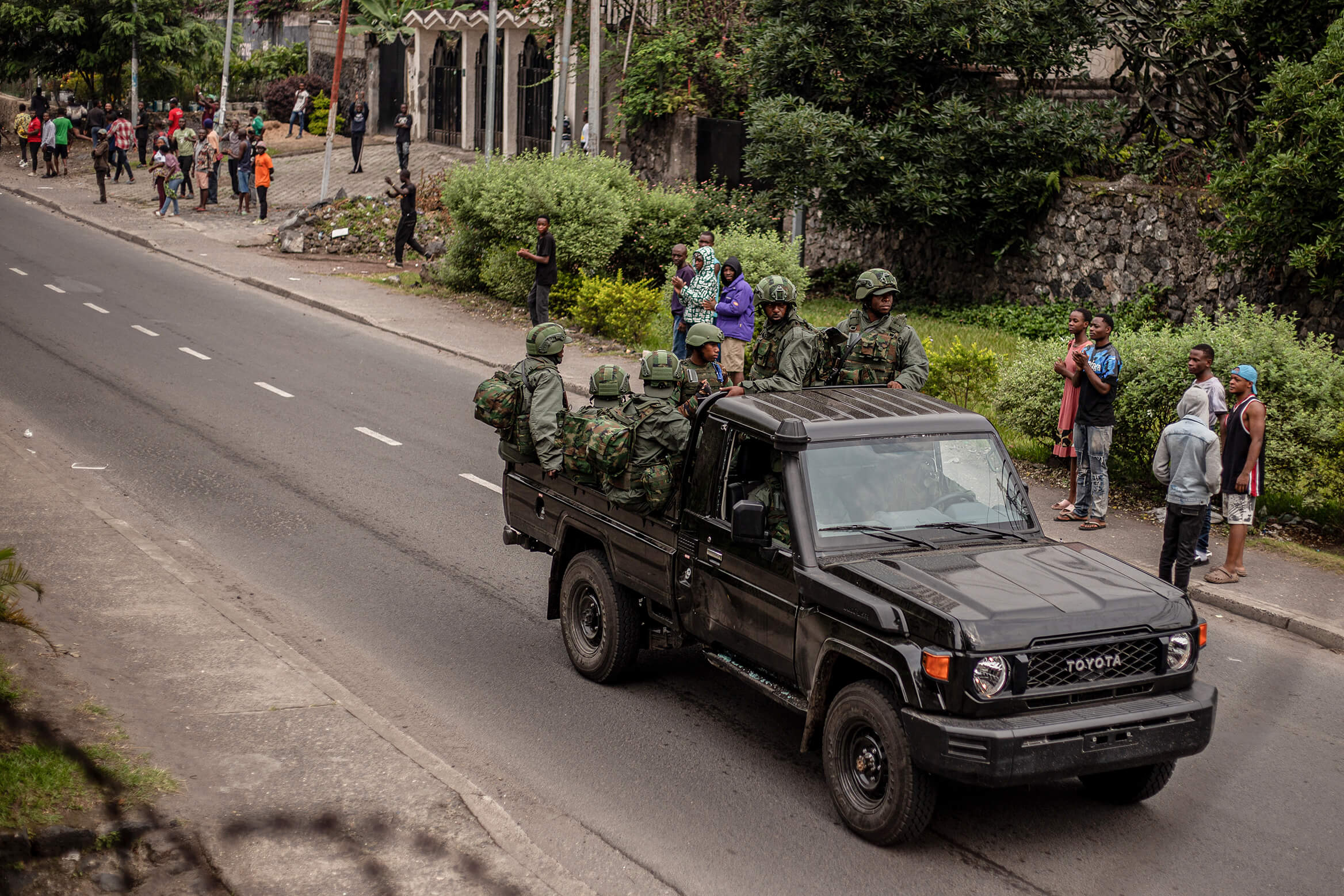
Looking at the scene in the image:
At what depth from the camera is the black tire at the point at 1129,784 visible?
6664mm

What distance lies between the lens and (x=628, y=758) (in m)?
7.38

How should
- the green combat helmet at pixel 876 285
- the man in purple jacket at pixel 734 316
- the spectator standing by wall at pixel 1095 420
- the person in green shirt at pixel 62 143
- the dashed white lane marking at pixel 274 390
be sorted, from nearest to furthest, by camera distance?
the green combat helmet at pixel 876 285 < the spectator standing by wall at pixel 1095 420 < the man in purple jacket at pixel 734 316 < the dashed white lane marking at pixel 274 390 < the person in green shirt at pixel 62 143

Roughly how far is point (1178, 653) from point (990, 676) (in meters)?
1.05

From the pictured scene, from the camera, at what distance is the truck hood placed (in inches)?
234

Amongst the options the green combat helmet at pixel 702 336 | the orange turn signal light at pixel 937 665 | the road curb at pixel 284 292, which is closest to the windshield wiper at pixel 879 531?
the orange turn signal light at pixel 937 665

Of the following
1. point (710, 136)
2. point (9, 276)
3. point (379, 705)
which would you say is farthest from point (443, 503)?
point (710, 136)

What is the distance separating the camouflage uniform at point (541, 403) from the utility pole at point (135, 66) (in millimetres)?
39370

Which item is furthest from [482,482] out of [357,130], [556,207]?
[357,130]

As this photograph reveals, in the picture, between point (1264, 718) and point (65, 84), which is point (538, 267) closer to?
point (1264, 718)

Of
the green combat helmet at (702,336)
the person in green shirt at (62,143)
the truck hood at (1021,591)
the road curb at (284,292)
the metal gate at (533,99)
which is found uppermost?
the metal gate at (533,99)

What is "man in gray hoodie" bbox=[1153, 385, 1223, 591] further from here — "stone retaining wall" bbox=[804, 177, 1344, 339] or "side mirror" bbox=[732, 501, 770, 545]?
"stone retaining wall" bbox=[804, 177, 1344, 339]

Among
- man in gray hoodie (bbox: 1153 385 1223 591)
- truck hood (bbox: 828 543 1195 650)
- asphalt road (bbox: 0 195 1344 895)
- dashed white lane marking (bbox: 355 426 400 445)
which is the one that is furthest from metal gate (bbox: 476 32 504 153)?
truck hood (bbox: 828 543 1195 650)

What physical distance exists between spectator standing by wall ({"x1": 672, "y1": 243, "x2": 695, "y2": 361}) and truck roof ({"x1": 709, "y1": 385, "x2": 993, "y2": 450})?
9253mm

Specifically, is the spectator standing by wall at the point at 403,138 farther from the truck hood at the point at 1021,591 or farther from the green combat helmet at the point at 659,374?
the truck hood at the point at 1021,591
